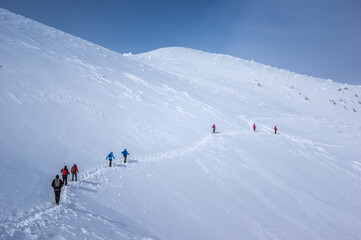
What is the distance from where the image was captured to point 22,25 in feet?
107

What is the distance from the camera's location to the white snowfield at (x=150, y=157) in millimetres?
9070

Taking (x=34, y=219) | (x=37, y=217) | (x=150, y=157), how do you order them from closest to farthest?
(x=34, y=219) < (x=37, y=217) < (x=150, y=157)

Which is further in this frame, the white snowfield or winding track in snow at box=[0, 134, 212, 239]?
the white snowfield

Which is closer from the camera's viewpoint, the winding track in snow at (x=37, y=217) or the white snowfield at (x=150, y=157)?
the winding track in snow at (x=37, y=217)

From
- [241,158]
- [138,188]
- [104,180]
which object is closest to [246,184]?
[241,158]

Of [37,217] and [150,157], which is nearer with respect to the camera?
[37,217]

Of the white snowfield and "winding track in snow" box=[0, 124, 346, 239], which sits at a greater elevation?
the white snowfield

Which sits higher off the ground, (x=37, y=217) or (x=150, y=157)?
(x=150, y=157)

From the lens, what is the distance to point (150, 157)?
15867mm

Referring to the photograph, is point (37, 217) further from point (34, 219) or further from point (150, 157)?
point (150, 157)

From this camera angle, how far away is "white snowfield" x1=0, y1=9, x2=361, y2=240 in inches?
357

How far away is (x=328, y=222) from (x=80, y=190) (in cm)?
1450

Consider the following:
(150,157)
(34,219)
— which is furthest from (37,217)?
(150,157)

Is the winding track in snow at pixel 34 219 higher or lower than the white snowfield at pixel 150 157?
lower
